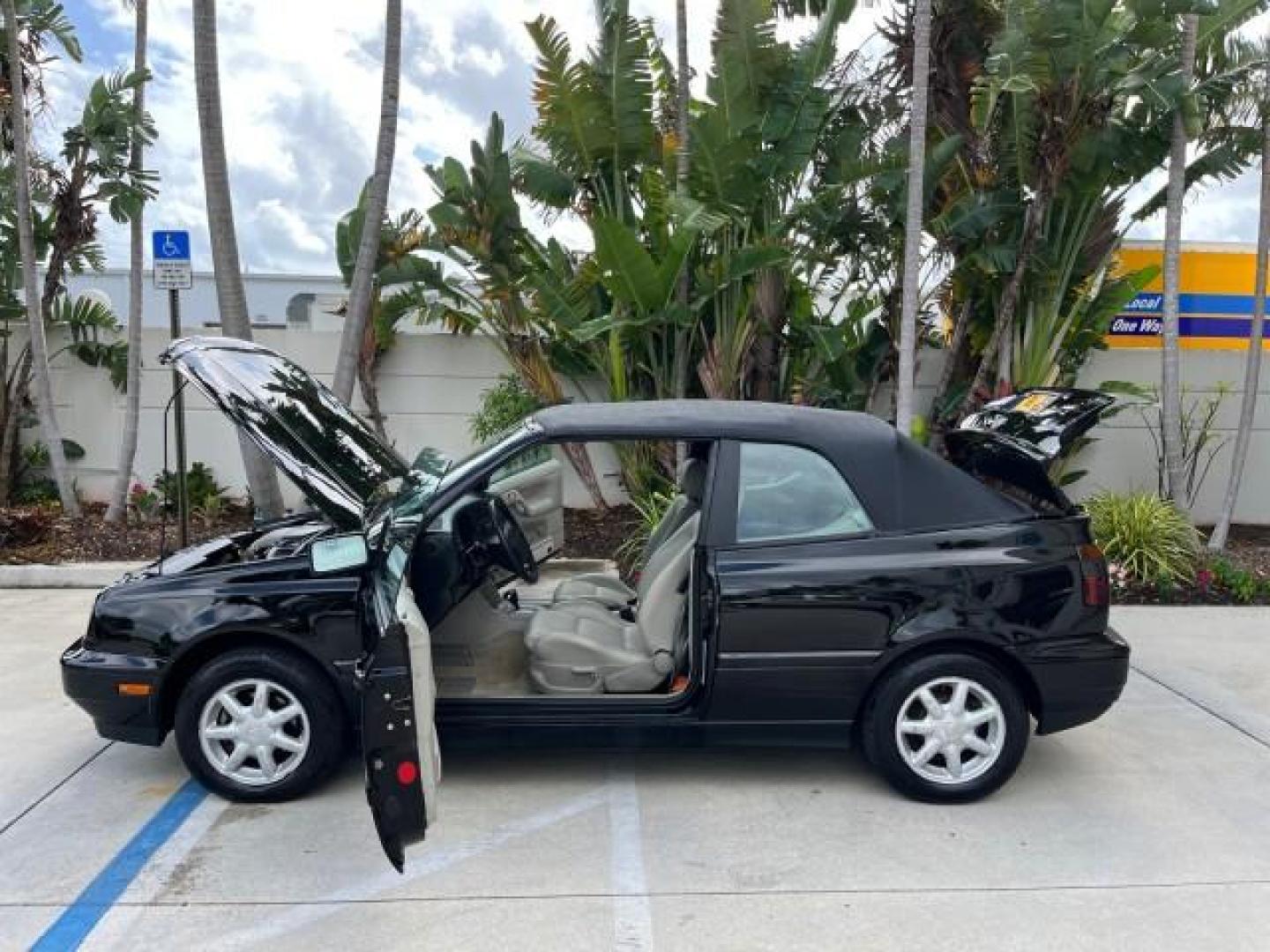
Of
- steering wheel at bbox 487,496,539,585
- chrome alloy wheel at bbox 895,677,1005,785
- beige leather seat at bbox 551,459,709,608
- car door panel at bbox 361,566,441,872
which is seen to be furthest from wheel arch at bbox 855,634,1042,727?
car door panel at bbox 361,566,441,872

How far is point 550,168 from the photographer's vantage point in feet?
29.4

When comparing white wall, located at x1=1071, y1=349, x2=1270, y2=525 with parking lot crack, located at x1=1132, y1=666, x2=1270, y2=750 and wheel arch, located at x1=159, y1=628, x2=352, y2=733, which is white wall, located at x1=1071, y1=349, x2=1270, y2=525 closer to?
parking lot crack, located at x1=1132, y1=666, x2=1270, y2=750

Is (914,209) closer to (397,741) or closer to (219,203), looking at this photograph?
(219,203)

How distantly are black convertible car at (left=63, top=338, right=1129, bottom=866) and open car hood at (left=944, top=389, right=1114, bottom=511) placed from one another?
0.02m

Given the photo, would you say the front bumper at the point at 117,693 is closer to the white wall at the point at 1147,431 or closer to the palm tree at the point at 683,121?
the palm tree at the point at 683,121

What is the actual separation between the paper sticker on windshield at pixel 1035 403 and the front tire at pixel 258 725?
3297 mm

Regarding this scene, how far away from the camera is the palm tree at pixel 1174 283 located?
8.03m

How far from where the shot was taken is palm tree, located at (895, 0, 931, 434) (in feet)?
24.6

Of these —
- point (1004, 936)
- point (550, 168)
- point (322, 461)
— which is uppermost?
point (550, 168)

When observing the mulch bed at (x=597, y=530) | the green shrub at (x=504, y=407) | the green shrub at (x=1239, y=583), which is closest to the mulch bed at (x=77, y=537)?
the green shrub at (x=504, y=407)

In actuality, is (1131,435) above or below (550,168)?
below

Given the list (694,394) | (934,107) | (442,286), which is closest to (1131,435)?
(934,107)

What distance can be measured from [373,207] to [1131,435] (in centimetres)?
761

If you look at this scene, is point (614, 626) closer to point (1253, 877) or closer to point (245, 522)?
point (1253, 877)
